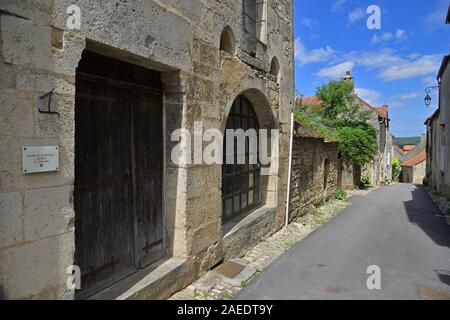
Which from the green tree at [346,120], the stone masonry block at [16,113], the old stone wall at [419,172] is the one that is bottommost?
the old stone wall at [419,172]

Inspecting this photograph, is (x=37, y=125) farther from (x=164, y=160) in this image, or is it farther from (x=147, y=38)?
(x=164, y=160)

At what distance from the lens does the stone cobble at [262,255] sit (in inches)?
141

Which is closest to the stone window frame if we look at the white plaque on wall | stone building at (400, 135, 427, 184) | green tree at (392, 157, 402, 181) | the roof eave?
the white plaque on wall

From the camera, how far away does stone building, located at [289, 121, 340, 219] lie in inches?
290

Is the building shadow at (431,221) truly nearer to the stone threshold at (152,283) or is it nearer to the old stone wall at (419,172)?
the stone threshold at (152,283)

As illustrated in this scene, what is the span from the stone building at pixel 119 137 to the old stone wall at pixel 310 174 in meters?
2.31

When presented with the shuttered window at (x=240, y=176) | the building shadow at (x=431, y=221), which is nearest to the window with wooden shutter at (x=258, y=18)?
the shuttered window at (x=240, y=176)

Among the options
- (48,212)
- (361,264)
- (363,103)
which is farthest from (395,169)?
(48,212)

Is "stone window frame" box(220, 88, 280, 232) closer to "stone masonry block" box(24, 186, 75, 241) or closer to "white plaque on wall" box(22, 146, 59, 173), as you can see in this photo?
"stone masonry block" box(24, 186, 75, 241)

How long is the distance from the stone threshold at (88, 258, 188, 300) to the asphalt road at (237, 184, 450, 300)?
79 centimetres
